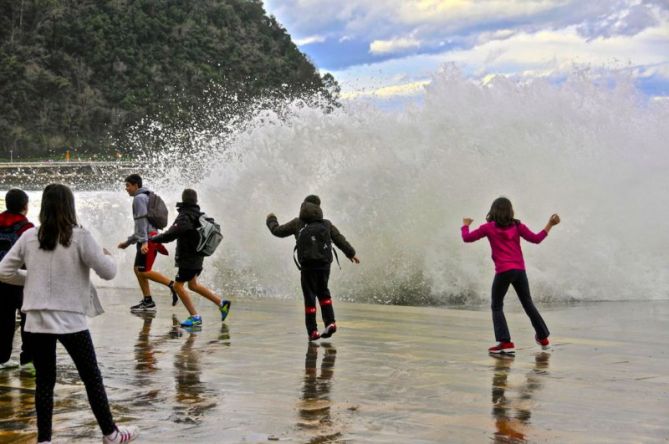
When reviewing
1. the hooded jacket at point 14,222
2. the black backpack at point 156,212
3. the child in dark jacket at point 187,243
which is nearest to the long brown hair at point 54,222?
the hooded jacket at point 14,222

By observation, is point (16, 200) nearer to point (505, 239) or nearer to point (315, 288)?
point (315, 288)

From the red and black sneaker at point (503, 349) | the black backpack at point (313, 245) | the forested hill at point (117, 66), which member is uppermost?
the forested hill at point (117, 66)

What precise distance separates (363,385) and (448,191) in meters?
10.4

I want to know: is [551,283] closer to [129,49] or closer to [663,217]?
[663,217]

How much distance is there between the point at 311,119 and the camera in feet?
62.7

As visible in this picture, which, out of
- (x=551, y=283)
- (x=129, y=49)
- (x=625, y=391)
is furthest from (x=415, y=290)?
(x=129, y=49)

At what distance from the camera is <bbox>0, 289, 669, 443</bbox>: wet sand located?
5445mm

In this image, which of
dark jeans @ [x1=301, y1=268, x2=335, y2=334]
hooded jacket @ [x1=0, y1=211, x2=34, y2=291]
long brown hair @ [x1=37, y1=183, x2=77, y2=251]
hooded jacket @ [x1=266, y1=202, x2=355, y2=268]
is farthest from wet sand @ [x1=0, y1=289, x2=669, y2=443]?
long brown hair @ [x1=37, y1=183, x2=77, y2=251]

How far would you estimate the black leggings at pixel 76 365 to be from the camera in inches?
199

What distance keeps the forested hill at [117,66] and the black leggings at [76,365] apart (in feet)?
272

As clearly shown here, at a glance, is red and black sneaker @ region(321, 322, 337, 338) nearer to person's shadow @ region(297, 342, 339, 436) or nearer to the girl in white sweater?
person's shadow @ region(297, 342, 339, 436)

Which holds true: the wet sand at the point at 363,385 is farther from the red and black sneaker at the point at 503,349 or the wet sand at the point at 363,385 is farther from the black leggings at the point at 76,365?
the black leggings at the point at 76,365

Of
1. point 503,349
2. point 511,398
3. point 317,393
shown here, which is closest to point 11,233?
point 317,393

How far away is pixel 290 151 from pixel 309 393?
12551 millimetres
